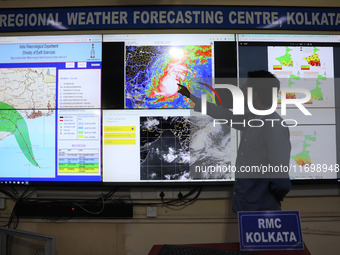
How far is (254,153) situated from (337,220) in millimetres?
1265

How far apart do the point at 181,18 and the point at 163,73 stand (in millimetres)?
548

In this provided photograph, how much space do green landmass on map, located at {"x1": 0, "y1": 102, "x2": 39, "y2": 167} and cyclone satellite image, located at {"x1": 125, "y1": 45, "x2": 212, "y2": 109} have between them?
961 millimetres

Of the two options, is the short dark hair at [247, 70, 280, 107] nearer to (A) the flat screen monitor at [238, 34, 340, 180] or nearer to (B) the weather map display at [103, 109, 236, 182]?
(A) the flat screen monitor at [238, 34, 340, 180]

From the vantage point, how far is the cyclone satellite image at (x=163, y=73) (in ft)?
7.75

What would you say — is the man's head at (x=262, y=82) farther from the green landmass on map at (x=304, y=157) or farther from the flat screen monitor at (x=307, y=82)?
the green landmass on map at (x=304, y=157)

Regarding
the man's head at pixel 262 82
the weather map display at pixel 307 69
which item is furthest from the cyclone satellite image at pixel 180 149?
the weather map display at pixel 307 69

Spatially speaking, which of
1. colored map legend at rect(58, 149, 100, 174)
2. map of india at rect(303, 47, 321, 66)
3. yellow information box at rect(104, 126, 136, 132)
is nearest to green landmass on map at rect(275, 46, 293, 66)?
map of india at rect(303, 47, 321, 66)

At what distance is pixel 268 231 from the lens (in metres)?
1.22

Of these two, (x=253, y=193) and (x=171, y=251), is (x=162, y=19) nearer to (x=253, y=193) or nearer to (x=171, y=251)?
(x=253, y=193)

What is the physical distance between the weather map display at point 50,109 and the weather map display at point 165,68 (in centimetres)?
31

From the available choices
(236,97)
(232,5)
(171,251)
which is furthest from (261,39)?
(171,251)

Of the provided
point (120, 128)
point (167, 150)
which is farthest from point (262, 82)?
point (120, 128)

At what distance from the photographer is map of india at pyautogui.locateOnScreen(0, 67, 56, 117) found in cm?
240

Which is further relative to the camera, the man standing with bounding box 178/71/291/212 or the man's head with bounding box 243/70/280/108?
the man's head with bounding box 243/70/280/108
